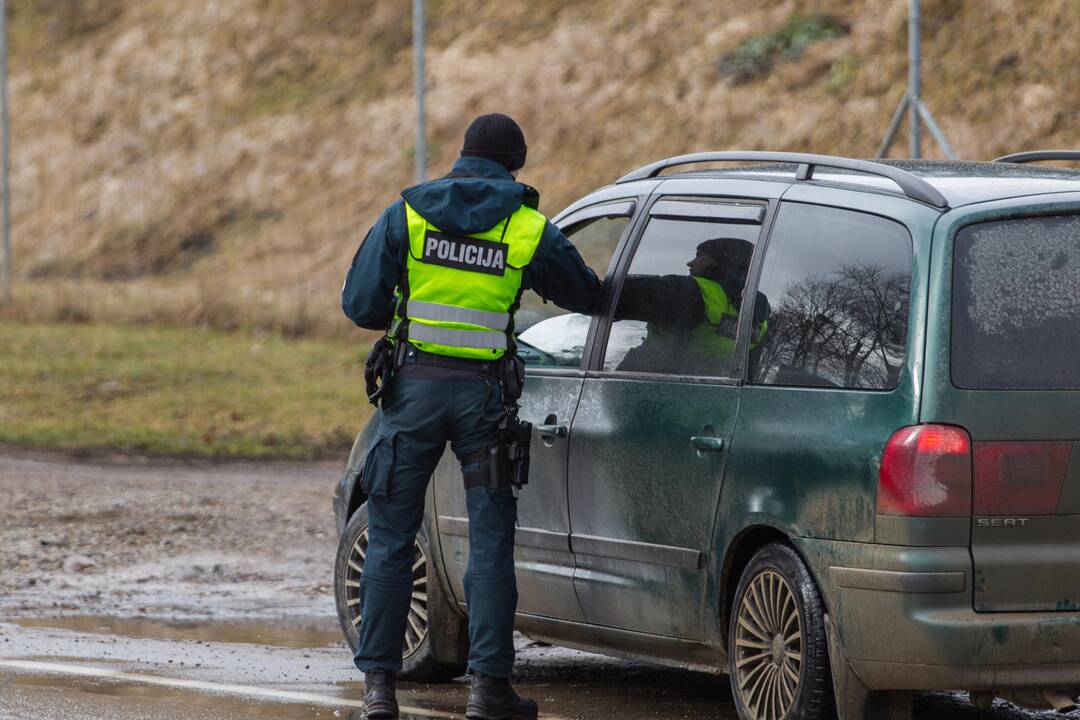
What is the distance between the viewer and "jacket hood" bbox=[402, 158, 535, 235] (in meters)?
6.05

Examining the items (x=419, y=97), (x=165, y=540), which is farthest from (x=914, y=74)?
(x=165, y=540)

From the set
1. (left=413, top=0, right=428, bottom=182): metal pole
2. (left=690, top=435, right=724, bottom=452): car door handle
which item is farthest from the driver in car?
(left=413, top=0, right=428, bottom=182): metal pole

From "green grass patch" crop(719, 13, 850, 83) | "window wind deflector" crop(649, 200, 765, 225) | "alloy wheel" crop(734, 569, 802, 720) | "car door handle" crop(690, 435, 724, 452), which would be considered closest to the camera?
"alloy wheel" crop(734, 569, 802, 720)

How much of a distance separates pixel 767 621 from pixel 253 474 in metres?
8.37

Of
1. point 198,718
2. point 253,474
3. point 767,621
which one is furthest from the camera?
point 253,474

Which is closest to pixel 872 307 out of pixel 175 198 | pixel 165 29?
pixel 175 198

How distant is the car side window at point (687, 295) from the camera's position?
582cm

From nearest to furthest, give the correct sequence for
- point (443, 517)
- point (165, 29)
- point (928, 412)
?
1. point (928, 412)
2. point (443, 517)
3. point (165, 29)

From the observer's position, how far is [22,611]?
336 inches

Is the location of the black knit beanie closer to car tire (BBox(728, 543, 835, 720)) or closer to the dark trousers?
the dark trousers

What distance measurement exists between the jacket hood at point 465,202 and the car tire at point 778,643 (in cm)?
140

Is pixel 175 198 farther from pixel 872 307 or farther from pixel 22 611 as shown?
pixel 872 307

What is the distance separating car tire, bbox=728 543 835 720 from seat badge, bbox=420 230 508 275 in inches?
51.6

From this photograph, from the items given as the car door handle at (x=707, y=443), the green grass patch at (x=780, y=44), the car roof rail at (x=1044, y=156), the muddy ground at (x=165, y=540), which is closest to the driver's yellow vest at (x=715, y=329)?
the car door handle at (x=707, y=443)
